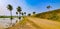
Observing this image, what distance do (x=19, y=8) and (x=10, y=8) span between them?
51.9 feet

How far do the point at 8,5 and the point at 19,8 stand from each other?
50.1ft

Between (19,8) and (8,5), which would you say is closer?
(8,5)

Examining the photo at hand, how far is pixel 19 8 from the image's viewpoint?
101 meters

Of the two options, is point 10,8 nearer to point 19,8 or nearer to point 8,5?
point 8,5

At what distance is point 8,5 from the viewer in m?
87.2

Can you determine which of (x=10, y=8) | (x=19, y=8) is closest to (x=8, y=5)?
(x=10, y=8)

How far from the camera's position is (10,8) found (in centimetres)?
8612

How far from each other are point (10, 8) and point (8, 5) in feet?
8.63

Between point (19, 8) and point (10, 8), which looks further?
point (19, 8)
